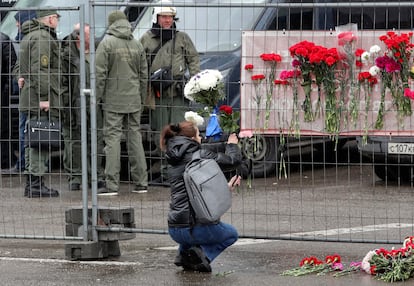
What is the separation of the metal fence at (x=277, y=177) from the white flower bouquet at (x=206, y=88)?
234 mm

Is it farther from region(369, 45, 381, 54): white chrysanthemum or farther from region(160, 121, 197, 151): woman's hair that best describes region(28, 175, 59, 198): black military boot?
region(369, 45, 381, 54): white chrysanthemum

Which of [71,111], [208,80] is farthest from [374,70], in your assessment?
[71,111]

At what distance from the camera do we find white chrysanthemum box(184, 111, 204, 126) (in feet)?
30.6

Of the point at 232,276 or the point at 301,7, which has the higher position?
the point at 301,7

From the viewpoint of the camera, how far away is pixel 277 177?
36.9 feet

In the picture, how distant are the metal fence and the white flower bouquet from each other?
0.77 ft

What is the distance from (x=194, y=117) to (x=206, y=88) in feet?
0.78

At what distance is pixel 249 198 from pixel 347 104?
2.81m

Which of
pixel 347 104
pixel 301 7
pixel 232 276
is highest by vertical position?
pixel 301 7

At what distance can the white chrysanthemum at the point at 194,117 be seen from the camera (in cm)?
934

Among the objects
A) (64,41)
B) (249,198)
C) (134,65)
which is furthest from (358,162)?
(64,41)

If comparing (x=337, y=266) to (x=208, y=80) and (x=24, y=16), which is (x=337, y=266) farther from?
(x=24, y=16)

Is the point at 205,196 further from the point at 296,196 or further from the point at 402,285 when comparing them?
the point at 296,196

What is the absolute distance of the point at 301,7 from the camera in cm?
925
